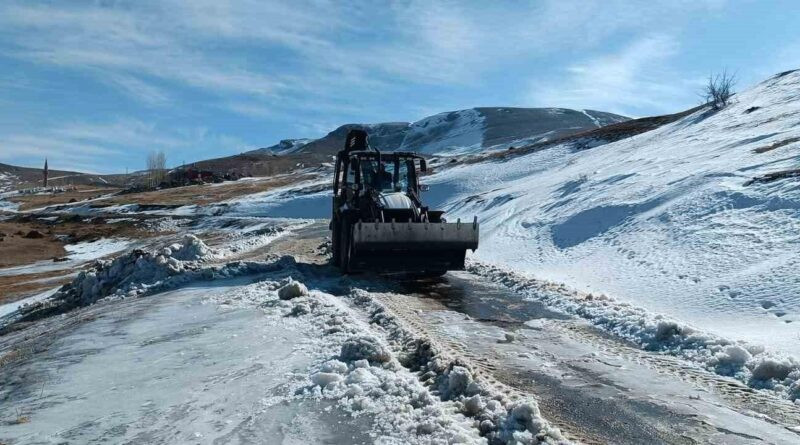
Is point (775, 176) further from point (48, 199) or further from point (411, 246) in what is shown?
point (48, 199)

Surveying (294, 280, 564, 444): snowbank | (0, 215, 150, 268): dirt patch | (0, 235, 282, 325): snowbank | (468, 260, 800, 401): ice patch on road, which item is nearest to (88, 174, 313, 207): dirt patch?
(0, 215, 150, 268): dirt patch

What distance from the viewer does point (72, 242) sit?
42.7 metres

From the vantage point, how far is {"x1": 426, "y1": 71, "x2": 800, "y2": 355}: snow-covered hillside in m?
9.43

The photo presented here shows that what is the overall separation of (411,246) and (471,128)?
6079 inches

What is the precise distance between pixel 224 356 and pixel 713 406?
4.85m

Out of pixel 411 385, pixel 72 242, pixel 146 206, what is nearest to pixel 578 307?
pixel 411 385

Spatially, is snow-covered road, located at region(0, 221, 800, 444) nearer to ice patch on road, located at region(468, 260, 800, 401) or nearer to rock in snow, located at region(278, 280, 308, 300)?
ice patch on road, located at region(468, 260, 800, 401)

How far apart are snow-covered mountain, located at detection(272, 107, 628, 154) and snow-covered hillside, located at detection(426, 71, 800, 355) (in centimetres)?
10644

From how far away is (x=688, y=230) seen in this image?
13.9 meters

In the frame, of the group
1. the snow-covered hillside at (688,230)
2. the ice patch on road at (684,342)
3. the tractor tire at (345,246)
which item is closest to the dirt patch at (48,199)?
the snow-covered hillside at (688,230)

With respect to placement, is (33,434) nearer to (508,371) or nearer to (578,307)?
(508,371)

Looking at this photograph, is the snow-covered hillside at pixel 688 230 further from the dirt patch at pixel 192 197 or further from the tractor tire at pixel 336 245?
the dirt patch at pixel 192 197

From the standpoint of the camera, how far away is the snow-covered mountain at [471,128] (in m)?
146

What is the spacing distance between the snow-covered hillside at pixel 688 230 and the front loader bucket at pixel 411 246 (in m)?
1.94
